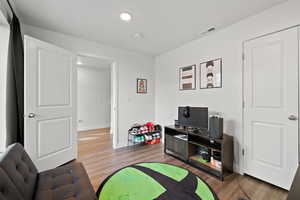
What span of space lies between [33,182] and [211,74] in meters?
2.86

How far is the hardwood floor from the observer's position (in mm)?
1723

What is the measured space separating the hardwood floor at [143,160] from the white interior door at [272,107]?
0.20 m

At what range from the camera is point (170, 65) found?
3574mm

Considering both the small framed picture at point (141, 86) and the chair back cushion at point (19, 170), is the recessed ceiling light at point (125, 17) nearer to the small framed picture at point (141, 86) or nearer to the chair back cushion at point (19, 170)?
the small framed picture at point (141, 86)

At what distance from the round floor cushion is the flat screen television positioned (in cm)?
91

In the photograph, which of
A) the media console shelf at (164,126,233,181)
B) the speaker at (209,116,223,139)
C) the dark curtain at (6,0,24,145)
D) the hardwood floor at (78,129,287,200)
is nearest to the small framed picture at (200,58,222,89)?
the speaker at (209,116,223,139)

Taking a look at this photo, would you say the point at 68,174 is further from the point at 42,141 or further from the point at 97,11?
the point at 97,11

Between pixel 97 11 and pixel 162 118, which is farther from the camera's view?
pixel 162 118

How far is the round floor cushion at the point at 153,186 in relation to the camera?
1.44 metres

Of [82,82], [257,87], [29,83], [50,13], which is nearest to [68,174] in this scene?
[29,83]

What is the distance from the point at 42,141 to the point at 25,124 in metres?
0.38

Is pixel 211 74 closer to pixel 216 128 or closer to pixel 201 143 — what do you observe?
pixel 216 128

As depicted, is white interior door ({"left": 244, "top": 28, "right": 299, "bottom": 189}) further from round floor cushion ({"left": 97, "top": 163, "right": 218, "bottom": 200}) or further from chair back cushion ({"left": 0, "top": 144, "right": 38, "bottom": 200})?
chair back cushion ({"left": 0, "top": 144, "right": 38, "bottom": 200})

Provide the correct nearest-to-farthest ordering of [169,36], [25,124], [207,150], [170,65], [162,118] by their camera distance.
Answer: [25,124], [207,150], [169,36], [170,65], [162,118]
